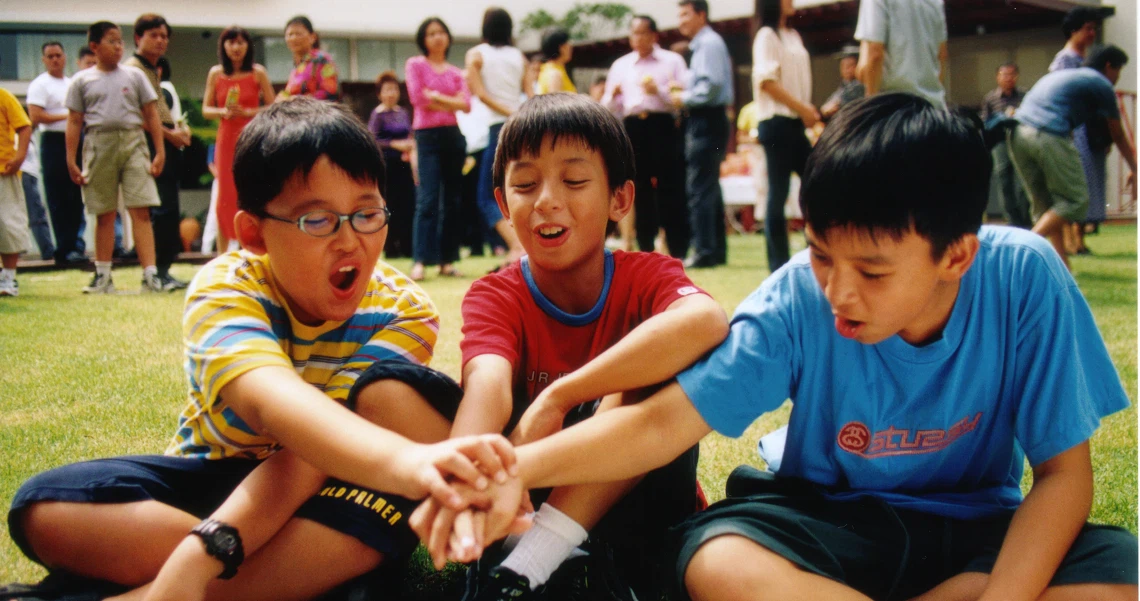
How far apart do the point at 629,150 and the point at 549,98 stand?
0.71ft

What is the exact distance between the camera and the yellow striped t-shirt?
1.32m

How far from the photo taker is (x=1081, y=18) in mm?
5734

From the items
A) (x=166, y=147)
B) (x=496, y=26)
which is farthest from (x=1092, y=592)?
(x=166, y=147)

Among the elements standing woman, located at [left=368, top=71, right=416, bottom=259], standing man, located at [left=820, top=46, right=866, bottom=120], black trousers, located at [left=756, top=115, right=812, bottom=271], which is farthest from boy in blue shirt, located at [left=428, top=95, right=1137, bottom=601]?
standing woman, located at [left=368, top=71, right=416, bottom=259]

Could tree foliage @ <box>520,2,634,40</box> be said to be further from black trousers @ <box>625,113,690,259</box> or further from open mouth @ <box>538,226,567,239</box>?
open mouth @ <box>538,226,567,239</box>

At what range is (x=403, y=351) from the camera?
1.56 m

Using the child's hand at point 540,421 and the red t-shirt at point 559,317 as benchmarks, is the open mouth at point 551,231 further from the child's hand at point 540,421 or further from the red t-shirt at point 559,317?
the child's hand at point 540,421

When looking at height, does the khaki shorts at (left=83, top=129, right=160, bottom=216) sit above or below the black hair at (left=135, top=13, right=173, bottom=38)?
below

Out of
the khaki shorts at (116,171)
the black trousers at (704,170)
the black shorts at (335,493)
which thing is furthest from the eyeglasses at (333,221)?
the black trousers at (704,170)

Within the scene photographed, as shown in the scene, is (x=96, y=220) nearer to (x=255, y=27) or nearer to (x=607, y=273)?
(x=255, y=27)

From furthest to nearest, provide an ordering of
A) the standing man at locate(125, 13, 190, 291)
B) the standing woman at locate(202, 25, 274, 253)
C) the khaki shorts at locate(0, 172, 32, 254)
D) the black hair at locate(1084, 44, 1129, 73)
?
the black hair at locate(1084, 44, 1129, 73), the standing woman at locate(202, 25, 274, 253), the standing man at locate(125, 13, 190, 291), the khaki shorts at locate(0, 172, 32, 254)

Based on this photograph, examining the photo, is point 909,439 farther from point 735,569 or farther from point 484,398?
point 484,398

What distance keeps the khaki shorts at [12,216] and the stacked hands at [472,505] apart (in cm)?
287

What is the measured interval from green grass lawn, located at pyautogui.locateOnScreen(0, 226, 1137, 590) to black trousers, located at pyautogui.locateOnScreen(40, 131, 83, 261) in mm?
385
